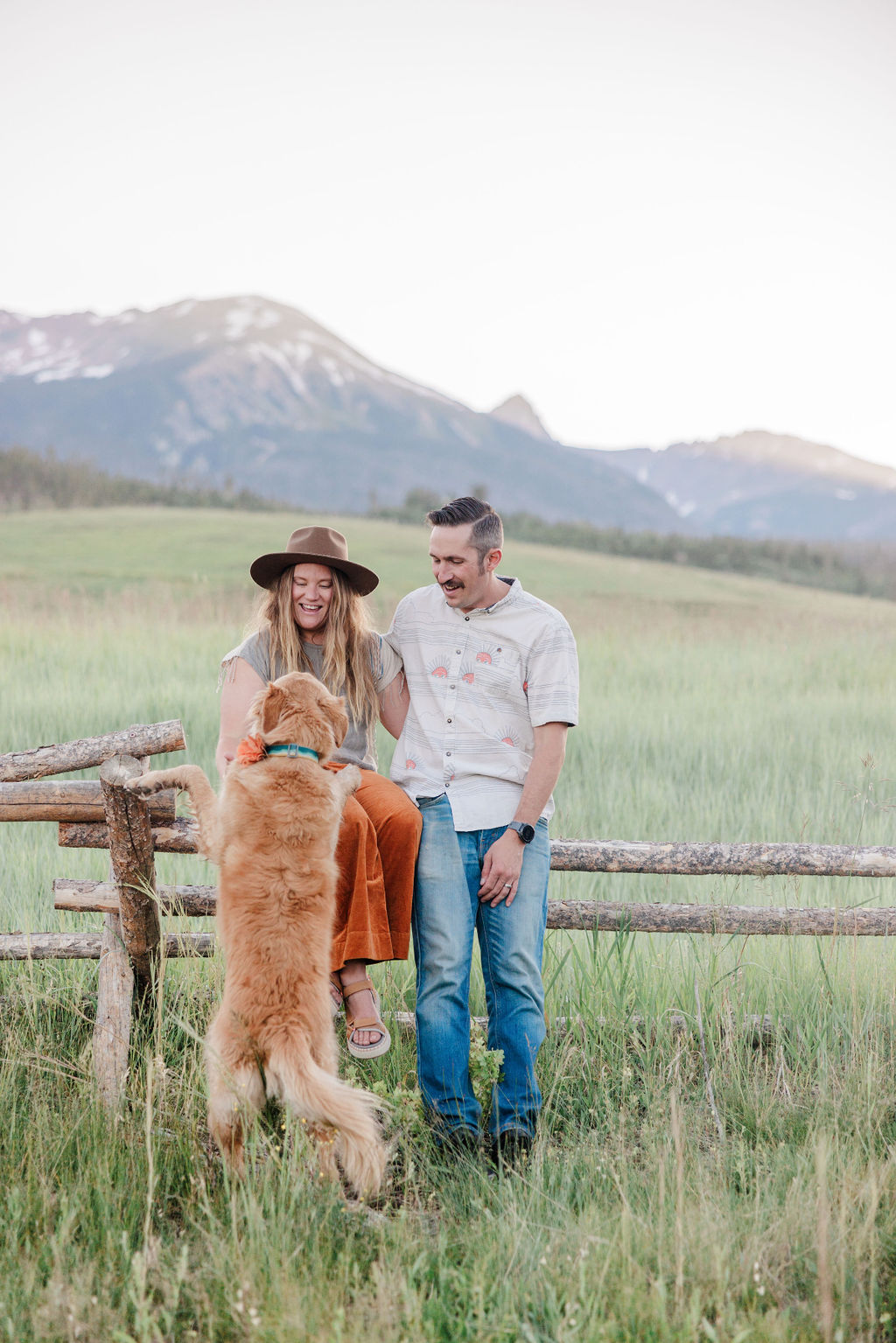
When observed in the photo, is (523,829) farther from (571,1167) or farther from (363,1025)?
(571,1167)

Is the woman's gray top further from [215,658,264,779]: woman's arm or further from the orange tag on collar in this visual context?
the orange tag on collar

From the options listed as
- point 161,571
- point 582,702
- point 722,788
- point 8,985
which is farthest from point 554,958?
point 161,571

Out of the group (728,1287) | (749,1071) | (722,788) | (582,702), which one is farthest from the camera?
(582,702)

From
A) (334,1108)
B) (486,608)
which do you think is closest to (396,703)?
(486,608)

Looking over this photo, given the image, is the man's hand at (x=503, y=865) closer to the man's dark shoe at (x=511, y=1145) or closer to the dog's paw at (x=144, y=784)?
the man's dark shoe at (x=511, y=1145)

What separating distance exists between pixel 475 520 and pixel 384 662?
0.86m

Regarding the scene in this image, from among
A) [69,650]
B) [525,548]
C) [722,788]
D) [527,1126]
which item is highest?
[525,548]

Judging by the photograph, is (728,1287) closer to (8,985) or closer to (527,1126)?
(527,1126)

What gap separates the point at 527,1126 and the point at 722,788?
16.6ft

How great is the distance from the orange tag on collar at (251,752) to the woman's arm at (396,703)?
949 millimetres

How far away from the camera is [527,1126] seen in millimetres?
3637

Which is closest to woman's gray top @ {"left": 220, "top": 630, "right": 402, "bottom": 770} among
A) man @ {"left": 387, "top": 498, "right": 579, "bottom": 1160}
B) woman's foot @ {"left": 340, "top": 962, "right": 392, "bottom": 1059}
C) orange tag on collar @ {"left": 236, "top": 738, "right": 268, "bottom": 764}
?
man @ {"left": 387, "top": 498, "right": 579, "bottom": 1160}

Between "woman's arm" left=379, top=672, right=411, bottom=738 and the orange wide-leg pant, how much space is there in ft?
2.07

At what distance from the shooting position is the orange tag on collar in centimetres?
358
